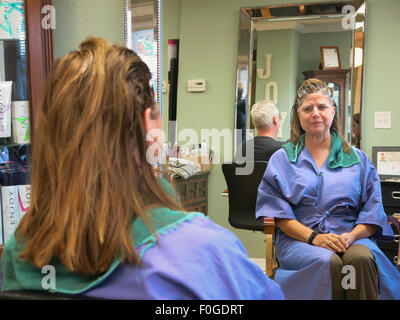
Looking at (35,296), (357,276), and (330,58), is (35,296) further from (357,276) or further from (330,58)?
(330,58)

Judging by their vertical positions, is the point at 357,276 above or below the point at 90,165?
below

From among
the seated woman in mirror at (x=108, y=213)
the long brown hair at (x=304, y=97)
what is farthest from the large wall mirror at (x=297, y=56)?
the seated woman in mirror at (x=108, y=213)

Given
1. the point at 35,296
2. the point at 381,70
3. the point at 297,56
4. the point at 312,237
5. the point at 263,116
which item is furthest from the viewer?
the point at 297,56

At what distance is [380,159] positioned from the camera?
3.28 meters

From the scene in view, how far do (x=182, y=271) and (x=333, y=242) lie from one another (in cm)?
135

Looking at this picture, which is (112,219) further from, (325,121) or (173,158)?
(173,158)

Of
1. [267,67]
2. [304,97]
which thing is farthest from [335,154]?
[267,67]

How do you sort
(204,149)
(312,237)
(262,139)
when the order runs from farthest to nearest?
(204,149), (262,139), (312,237)

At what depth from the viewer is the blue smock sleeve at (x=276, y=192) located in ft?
6.48

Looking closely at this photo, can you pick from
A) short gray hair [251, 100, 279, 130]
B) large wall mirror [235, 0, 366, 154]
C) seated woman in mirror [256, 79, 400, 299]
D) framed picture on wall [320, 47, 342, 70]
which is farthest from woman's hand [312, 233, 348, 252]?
framed picture on wall [320, 47, 342, 70]

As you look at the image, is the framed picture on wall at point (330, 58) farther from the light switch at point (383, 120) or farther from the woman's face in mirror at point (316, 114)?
the woman's face in mirror at point (316, 114)

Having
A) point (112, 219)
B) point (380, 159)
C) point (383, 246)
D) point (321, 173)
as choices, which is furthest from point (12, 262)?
point (380, 159)

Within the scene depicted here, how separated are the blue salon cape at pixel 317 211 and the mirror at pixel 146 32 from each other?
70cm

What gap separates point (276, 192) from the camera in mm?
2033
